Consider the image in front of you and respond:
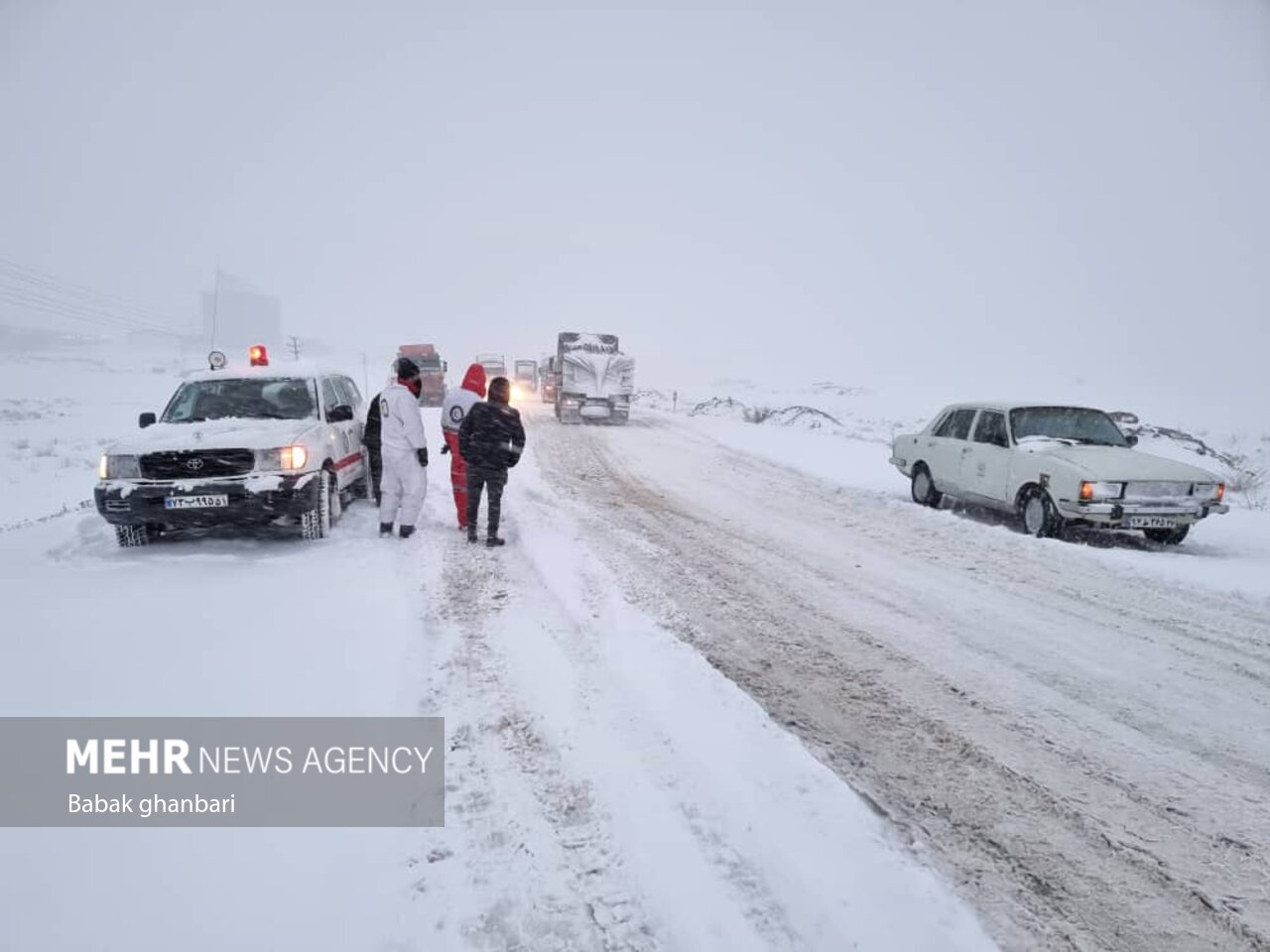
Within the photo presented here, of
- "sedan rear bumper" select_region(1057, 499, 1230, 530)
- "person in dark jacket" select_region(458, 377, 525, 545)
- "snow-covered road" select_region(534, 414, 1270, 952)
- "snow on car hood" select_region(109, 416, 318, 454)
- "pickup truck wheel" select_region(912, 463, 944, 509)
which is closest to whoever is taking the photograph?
"snow-covered road" select_region(534, 414, 1270, 952)

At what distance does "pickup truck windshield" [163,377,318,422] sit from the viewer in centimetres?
671

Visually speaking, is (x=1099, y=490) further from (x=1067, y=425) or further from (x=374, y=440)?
(x=374, y=440)

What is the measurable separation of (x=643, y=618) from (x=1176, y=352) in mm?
79062

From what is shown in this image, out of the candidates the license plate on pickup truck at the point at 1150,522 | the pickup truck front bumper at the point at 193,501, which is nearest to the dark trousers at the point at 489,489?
the pickup truck front bumper at the point at 193,501

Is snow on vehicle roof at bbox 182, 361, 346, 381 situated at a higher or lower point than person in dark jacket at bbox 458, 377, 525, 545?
higher

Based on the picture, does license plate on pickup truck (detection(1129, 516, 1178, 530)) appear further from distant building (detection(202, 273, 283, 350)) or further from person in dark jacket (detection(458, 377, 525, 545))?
distant building (detection(202, 273, 283, 350))

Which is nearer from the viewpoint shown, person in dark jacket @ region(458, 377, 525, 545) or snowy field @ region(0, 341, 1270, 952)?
snowy field @ region(0, 341, 1270, 952)

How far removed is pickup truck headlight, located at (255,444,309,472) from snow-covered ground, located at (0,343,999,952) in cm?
91

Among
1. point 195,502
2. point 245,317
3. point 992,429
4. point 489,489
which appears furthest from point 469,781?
point 245,317

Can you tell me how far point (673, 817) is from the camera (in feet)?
8.36

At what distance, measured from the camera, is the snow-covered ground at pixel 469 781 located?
6.76ft

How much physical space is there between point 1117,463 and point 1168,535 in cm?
107

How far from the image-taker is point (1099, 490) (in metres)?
6.88

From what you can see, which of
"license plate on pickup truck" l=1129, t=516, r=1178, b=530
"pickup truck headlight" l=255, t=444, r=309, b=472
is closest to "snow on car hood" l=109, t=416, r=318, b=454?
"pickup truck headlight" l=255, t=444, r=309, b=472
